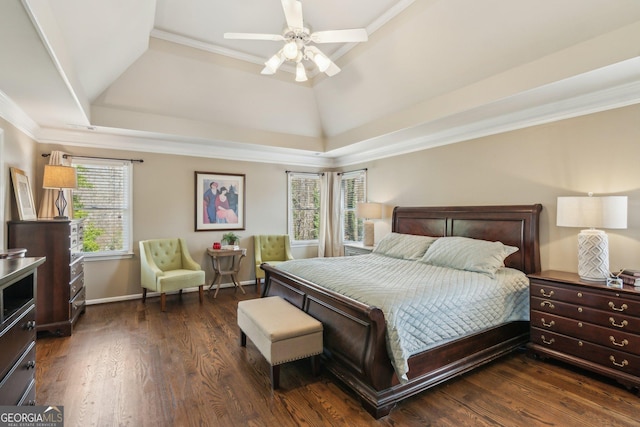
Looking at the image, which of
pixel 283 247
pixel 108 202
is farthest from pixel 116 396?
pixel 283 247

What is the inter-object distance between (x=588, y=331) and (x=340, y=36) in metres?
3.21

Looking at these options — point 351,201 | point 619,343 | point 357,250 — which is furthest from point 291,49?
point 351,201

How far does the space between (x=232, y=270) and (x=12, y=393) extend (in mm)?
3916

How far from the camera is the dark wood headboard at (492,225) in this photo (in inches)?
133

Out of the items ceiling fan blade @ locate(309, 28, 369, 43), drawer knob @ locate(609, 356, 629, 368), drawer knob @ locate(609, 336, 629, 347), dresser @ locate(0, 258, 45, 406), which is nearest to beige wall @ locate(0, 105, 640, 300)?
drawer knob @ locate(609, 336, 629, 347)

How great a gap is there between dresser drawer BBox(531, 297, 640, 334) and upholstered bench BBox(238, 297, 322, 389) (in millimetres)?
2036

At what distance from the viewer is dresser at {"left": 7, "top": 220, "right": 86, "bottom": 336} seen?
331 cm

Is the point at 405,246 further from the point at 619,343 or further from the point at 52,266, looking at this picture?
the point at 52,266

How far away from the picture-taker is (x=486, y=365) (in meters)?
2.79

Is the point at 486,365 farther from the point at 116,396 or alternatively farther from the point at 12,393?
the point at 12,393

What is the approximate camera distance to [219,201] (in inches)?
216

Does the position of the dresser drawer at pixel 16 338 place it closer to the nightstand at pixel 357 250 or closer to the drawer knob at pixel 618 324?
the drawer knob at pixel 618 324

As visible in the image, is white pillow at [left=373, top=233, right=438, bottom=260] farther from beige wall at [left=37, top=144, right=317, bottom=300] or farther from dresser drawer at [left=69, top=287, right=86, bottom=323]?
dresser drawer at [left=69, top=287, right=86, bottom=323]

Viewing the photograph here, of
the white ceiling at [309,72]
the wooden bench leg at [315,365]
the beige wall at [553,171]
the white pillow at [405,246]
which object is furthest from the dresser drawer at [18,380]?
the beige wall at [553,171]
